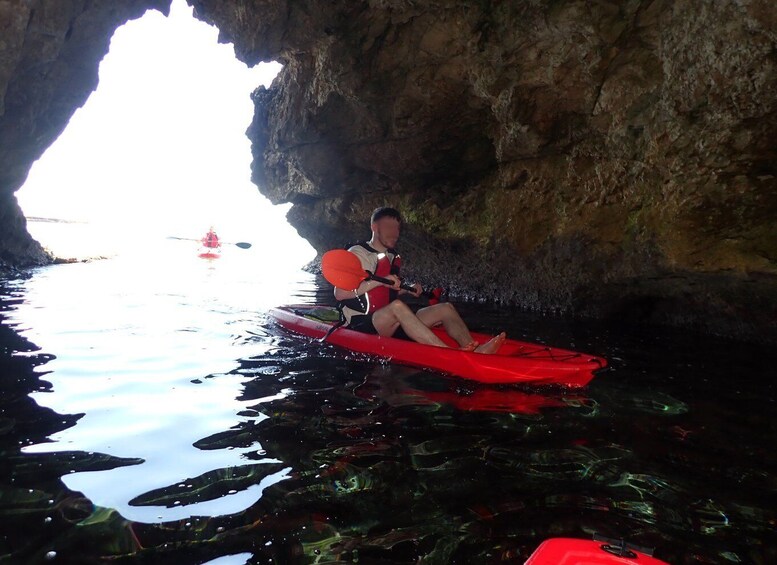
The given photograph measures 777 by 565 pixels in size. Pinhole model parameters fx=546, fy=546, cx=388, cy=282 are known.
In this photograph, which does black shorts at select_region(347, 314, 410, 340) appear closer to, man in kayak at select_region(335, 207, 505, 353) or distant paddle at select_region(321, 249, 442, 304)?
man in kayak at select_region(335, 207, 505, 353)

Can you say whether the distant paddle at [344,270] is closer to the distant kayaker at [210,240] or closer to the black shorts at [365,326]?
the black shorts at [365,326]

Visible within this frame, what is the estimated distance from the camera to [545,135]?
27.0 feet

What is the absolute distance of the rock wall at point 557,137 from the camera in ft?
19.7

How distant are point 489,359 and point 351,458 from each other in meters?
1.73

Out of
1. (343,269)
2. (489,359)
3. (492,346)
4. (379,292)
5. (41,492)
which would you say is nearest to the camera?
(41,492)

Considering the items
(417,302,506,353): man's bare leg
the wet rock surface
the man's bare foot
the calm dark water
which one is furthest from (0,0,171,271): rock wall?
the man's bare foot

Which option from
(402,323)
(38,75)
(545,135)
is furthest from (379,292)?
(38,75)

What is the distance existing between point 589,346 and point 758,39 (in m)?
3.48

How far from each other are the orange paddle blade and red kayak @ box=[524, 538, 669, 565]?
340 cm

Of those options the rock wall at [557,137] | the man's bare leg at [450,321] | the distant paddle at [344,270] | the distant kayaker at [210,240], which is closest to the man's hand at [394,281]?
the distant paddle at [344,270]

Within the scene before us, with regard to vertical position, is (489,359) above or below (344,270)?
below

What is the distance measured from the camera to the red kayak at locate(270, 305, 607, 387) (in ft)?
12.9

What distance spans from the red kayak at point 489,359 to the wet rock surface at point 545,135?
3.20m

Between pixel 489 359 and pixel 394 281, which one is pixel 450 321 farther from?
pixel 489 359
